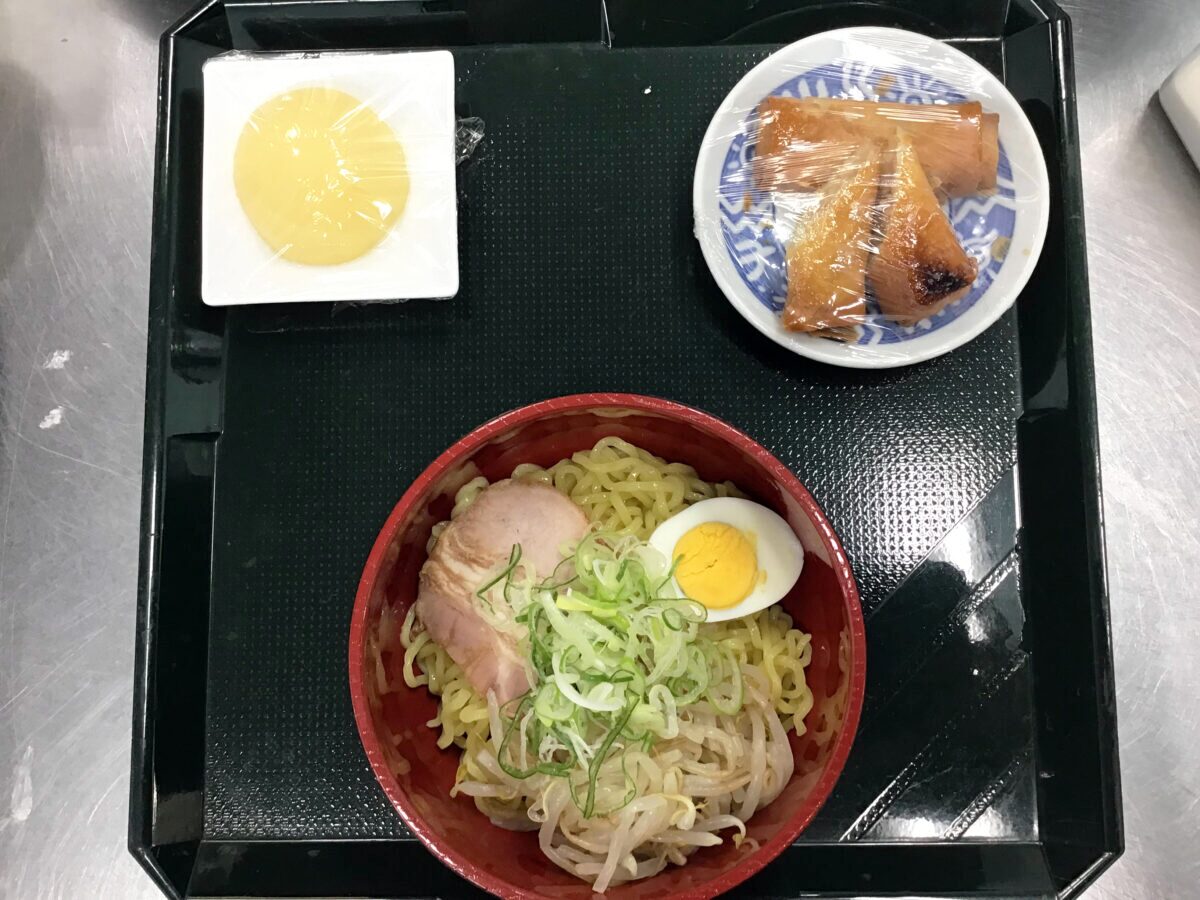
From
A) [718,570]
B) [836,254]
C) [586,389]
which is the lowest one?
[718,570]

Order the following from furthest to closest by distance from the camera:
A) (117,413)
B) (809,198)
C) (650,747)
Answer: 1. (117,413)
2. (809,198)
3. (650,747)

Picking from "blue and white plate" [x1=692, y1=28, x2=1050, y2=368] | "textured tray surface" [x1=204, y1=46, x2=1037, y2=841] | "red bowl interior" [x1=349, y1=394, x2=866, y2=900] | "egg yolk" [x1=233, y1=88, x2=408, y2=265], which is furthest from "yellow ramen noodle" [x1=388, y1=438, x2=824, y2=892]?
"egg yolk" [x1=233, y1=88, x2=408, y2=265]

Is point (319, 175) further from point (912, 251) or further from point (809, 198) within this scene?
point (912, 251)

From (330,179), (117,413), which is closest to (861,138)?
(330,179)

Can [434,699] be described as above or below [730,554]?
below

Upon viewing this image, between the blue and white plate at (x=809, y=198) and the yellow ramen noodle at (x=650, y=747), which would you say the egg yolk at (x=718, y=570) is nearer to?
the yellow ramen noodle at (x=650, y=747)

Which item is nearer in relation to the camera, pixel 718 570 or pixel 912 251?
pixel 718 570

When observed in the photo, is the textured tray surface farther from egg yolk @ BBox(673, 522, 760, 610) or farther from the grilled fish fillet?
egg yolk @ BBox(673, 522, 760, 610)

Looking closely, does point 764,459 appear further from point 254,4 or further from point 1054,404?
point 254,4
